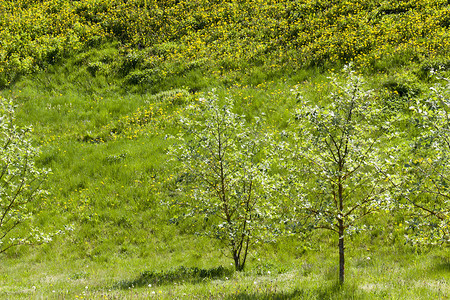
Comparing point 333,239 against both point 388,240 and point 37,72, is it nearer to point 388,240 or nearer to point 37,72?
point 388,240

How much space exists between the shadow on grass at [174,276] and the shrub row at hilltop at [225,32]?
14.2m

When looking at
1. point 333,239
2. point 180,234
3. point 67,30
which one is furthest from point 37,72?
point 333,239

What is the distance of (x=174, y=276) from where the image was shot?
29.0 feet

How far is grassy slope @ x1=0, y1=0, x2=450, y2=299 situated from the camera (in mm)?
8383

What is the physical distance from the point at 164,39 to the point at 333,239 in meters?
21.2

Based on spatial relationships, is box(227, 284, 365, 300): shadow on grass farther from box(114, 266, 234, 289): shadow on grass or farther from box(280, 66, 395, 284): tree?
box(114, 266, 234, 289): shadow on grass

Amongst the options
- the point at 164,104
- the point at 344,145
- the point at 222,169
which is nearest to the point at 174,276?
the point at 222,169

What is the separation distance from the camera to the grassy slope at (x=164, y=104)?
838cm

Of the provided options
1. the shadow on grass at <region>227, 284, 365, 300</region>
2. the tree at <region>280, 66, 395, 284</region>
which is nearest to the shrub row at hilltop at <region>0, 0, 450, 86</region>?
the tree at <region>280, 66, 395, 284</region>

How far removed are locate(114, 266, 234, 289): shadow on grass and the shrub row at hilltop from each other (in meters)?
14.2

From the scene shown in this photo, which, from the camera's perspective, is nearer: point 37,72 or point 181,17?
point 37,72

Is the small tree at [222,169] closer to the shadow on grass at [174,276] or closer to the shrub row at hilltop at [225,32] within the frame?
the shadow on grass at [174,276]

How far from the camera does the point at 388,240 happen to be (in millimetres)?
9977

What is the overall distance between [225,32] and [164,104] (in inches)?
359
